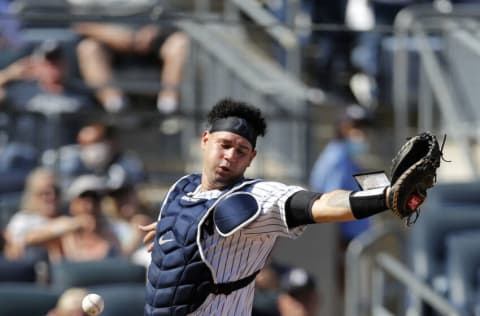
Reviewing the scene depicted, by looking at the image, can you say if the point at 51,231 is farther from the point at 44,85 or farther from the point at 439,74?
the point at 439,74

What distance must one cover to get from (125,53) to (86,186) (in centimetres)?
201

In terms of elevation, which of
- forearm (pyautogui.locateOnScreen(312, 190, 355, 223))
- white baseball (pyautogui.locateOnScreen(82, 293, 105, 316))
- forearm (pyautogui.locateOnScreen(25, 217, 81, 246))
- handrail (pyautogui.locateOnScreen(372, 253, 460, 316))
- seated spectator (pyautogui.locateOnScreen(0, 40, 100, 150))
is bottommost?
handrail (pyautogui.locateOnScreen(372, 253, 460, 316))

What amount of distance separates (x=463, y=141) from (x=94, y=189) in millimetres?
2765

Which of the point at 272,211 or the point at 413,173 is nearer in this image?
the point at 413,173

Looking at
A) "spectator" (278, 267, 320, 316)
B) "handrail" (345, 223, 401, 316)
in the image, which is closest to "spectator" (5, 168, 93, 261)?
"spectator" (278, 267, 320, 316)

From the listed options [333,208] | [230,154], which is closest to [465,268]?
[230,154]

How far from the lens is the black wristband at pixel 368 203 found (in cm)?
474

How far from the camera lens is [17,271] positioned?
26.5 feet

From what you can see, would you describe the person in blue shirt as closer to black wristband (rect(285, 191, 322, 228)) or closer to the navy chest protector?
the navy chest protector

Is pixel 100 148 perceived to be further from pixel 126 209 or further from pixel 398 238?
pixel 398 238

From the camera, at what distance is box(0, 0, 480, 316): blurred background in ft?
27.1

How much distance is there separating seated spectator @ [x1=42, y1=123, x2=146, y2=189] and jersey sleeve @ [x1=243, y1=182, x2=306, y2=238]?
13.1 ft

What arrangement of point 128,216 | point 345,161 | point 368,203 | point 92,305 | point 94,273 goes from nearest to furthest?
point 368,203, point 92,305, point 94,273, point 128,216, point 345,161

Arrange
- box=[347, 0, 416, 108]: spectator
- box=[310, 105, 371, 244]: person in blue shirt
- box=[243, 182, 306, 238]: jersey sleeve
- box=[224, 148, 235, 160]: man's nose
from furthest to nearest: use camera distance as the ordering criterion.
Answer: box=[347, 0, 416, 108]: spectator → box=[310, 105, 371, 244]: person in blue shirt → box=[224, 148, 235, 160]: man's nose → box=[243, 182, 306, 238]: jersey sleeve
